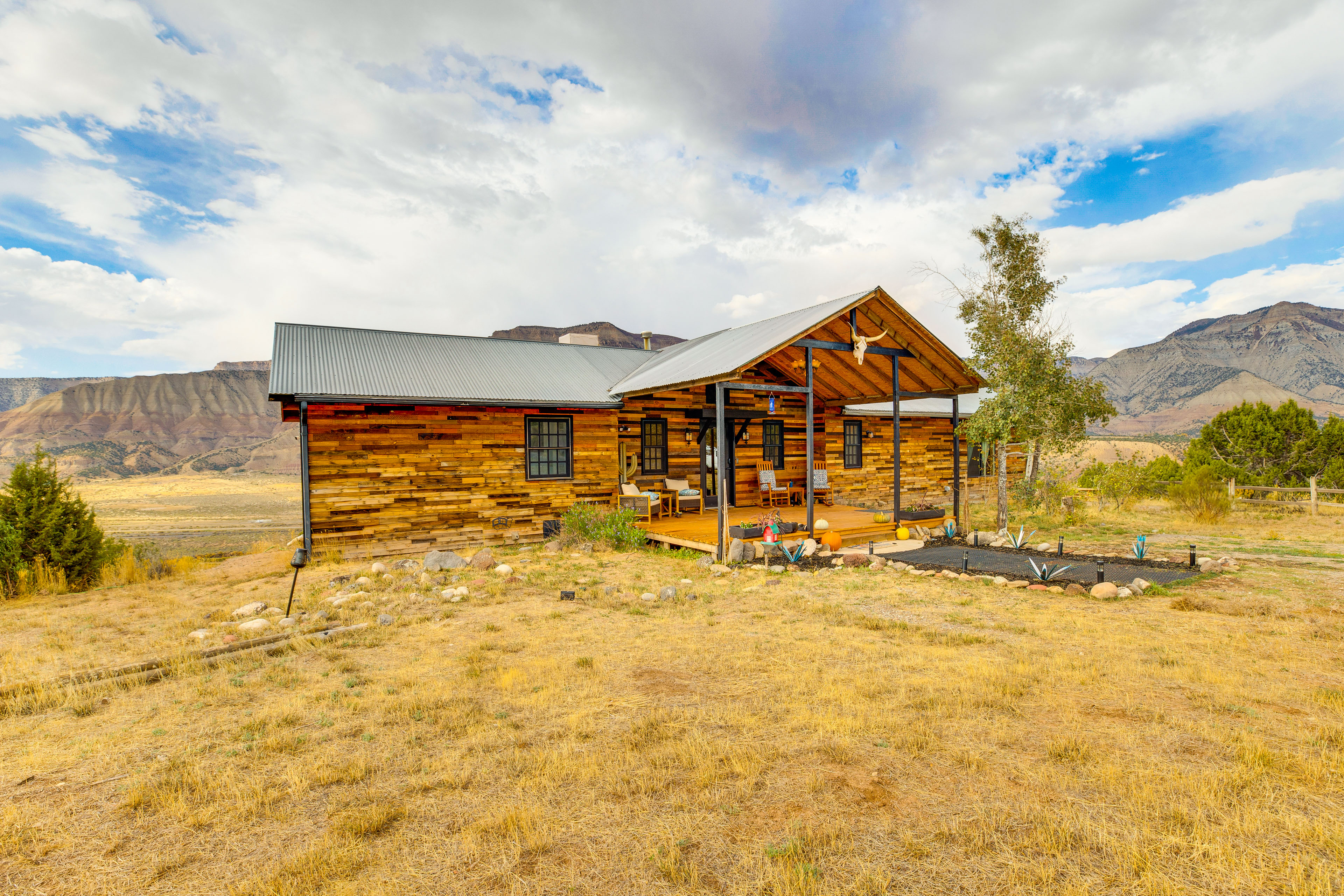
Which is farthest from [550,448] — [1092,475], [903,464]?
[1092,475]

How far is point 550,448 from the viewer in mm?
14805

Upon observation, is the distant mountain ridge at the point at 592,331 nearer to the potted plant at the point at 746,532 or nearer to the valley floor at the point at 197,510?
the valley floor at the point at 197,510

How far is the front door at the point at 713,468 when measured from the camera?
645 inches

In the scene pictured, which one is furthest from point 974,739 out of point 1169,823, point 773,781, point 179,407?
point 179,407

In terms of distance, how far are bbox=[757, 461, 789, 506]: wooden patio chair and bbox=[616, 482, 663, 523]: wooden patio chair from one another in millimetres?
2931

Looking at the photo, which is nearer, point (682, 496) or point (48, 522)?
point (48, 522)

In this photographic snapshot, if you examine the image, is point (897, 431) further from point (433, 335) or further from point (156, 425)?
point (156, 425)

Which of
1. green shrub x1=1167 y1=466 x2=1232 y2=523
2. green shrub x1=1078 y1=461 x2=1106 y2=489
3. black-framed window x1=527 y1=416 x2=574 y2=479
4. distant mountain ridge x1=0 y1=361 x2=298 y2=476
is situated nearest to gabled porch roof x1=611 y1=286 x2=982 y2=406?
black-framed window x1=527 y1=416 x2=574 y2=479

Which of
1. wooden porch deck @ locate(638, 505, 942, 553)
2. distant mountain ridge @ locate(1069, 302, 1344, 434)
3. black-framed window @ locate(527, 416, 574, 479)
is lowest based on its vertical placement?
wooden porch deck @ locate(638, 505, 942, 553)

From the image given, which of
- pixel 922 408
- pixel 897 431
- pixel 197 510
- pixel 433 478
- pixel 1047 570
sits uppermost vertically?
pixel 922 408

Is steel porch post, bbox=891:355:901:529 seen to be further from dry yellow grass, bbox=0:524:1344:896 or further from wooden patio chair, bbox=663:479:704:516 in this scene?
dry yellow grass, bbox=0:524:1344:896

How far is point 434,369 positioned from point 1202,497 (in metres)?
20.7

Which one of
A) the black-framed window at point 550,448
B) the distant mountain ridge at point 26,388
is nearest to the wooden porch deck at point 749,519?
the black-framed window at point 550,448

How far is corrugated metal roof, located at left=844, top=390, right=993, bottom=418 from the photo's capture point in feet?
62.1
